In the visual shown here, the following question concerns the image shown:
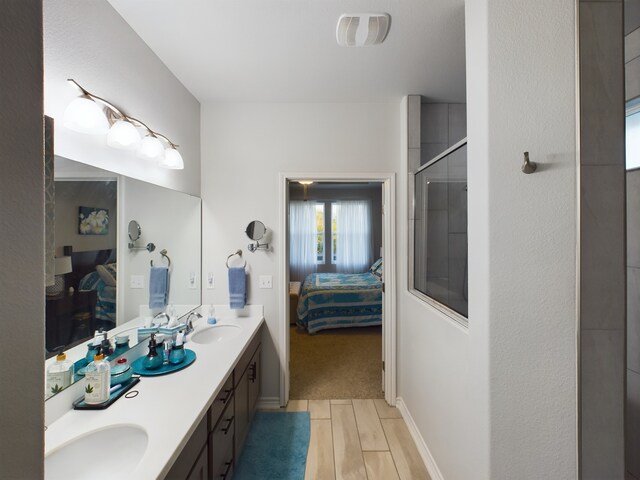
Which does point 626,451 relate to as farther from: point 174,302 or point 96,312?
point 174,302

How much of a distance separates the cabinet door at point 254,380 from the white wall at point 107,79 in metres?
1.42

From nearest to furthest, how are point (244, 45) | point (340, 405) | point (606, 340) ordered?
point (606, 340)
point (244, 45)
point (340, 405)

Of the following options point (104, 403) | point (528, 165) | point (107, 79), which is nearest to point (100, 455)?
point (104, 403)

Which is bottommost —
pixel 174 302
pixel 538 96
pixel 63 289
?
pixel 174 302

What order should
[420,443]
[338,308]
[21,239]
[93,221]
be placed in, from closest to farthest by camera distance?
[21,239]
[93,221]
[420,443]
[338,308]

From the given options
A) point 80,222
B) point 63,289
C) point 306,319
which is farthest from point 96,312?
point 306,319

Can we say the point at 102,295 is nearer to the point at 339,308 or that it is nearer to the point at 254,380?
the point at 254,380

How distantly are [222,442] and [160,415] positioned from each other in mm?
462

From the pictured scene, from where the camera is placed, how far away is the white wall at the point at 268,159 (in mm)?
2279

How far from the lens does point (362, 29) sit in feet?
4.85

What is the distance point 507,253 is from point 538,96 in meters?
0.59

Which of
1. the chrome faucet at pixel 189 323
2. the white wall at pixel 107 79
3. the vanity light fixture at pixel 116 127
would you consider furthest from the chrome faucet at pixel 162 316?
the vanity light fixture at pixel 116 127

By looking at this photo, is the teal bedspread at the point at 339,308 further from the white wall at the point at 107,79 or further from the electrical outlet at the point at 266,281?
the white wall at the point at 107,79

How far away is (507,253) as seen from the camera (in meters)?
1.03
